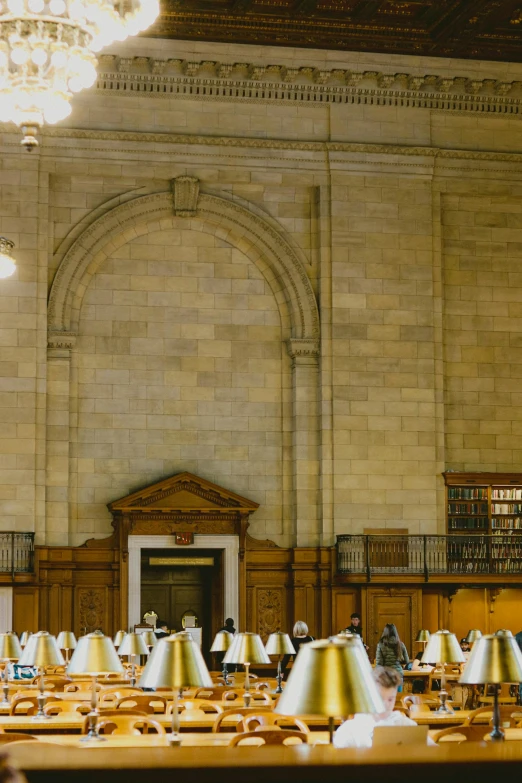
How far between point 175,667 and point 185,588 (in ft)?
50.9

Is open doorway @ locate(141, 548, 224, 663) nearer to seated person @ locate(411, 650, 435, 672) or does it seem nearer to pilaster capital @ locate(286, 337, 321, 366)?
pilaster capital @ locate(286, 337, 321, 366)

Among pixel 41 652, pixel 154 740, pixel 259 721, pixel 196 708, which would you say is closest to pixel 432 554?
pixel 196 708

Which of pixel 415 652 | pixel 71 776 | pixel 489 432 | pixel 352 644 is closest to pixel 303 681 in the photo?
pixel 352 644

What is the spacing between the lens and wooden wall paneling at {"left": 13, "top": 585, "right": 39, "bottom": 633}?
1947 cm

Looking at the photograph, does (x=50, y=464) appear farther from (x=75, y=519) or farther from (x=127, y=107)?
(x=127, y=107)

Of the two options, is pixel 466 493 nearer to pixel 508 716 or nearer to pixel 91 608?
pixel 91 608

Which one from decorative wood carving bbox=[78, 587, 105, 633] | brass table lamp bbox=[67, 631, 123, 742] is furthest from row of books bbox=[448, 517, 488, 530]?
brass table lamp bbox=[67, 631, 123, 742]

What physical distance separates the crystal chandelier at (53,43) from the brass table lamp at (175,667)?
14.7 feet

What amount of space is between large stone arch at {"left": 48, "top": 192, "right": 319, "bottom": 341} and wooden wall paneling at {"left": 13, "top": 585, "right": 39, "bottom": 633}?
4484 mm

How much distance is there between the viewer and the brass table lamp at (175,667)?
6.05 meters

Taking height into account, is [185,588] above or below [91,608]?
above

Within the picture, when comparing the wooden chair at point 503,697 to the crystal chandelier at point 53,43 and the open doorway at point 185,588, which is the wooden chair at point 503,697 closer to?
the open doorway at point 185,588

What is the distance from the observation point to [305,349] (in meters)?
21.3

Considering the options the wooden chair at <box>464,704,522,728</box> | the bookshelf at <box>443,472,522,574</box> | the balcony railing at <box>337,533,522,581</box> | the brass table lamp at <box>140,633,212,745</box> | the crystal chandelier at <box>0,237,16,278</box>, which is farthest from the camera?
the bookshelf at <box>443,472,522,574</box>
